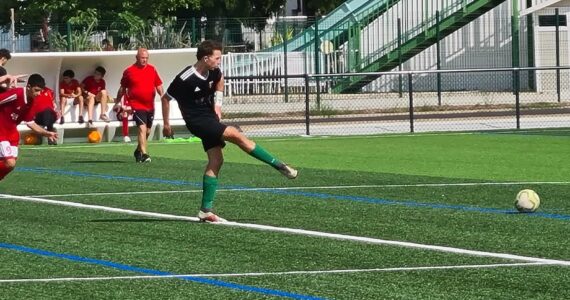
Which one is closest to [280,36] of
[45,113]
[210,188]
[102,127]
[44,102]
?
[102,127]

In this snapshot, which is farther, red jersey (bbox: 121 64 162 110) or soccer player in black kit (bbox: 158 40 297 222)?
red jersey (bbox: 121 64 162 110)

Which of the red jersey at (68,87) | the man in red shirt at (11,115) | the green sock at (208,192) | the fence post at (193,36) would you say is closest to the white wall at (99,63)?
the red jersey at (68,87)

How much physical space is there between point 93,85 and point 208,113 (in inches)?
661

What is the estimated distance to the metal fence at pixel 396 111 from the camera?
104 feet

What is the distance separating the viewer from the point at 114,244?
1156 cm

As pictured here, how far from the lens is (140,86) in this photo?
73.8 ft

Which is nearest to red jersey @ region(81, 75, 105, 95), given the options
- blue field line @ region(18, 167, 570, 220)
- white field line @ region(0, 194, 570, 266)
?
blue field line @ region(18, 167, 570, 220)

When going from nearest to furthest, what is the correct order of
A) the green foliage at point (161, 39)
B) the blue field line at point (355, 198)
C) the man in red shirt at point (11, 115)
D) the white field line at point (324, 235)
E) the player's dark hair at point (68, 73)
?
the white field line at point (324, 235)
the blue field line at point (355, 198)
the man in red shirt at point (11, 115)
the player's dark hair at point (68, 73)
the green foliage at point (161, 39)

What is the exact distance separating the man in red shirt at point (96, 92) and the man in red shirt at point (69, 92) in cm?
14

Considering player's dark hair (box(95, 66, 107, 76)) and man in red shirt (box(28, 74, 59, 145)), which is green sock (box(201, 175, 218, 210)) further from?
player's dark hair (box(95, 66, 107, 76))

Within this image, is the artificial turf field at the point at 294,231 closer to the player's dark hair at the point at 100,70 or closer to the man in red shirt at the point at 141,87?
the man in red shirt at the point at 141,87

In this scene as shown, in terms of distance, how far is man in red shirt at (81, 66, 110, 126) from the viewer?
2955 cm

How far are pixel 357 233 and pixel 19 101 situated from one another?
421cm

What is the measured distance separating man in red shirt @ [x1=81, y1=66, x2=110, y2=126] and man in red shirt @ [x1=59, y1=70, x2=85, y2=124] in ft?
0.47
